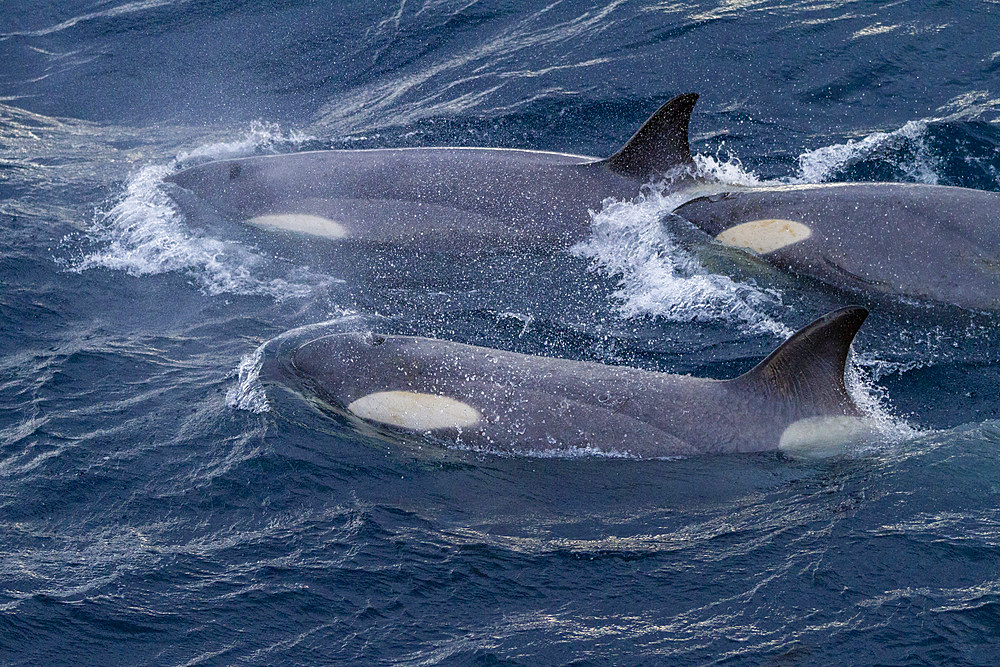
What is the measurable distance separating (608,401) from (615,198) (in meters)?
3.33

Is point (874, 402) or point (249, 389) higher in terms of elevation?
point (249, 389)

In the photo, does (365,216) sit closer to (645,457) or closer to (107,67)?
(645,457)

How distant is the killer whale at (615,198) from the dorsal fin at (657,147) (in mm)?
11

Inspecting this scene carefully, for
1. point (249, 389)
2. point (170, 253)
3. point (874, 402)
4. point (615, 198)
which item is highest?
point (170, 253)

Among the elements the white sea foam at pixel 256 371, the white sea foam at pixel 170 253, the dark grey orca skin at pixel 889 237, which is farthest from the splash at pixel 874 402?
the white sea foam at pixel 170 253

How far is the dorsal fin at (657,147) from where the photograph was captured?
31.3 ft

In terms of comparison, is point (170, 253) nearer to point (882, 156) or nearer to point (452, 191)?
point (452, 191)

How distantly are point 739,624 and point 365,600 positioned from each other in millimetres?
2093

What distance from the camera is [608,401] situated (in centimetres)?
695

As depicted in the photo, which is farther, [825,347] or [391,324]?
[391,324]

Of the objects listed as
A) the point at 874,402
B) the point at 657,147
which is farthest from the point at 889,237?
the point at 657,147

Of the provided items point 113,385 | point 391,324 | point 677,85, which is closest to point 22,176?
point 113,385

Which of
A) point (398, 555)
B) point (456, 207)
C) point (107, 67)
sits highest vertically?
point (107, 67)

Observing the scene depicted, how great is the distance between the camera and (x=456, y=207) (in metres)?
10.0
